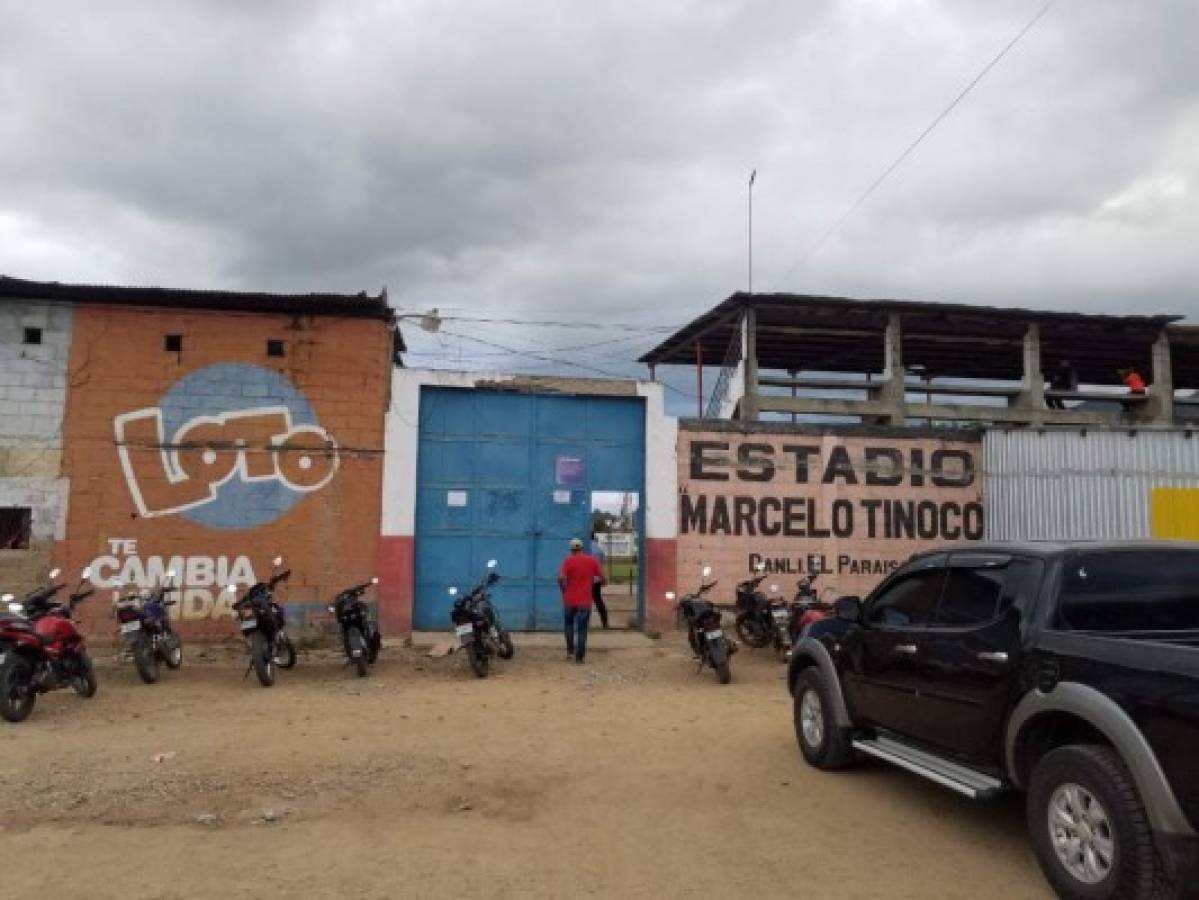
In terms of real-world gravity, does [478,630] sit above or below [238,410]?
below

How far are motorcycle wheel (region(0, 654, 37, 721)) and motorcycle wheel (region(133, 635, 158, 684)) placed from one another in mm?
1550

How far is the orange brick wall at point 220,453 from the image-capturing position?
1233 cm

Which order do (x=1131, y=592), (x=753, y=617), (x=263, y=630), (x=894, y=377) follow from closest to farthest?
(x=1131, y=592)
(x=263, y=630)
(x=753, y=617)
(x=894, y=377)

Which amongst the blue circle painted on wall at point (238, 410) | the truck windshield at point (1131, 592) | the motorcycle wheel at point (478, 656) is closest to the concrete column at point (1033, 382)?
the motorcycle wheel at point (478, 656)

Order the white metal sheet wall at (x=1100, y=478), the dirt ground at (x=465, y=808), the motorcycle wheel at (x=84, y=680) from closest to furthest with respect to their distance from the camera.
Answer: the dirt ground at (x=465, y=808)
the motorcycle wheel at (x=84, y=680)
the white metal sheet wall at (x=1100, y=478)

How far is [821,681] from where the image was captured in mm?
6566

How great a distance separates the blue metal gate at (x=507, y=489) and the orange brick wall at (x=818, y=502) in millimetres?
1216

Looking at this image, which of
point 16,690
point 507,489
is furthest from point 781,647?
point 16,690

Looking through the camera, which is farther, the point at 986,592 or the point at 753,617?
the point at 753,617

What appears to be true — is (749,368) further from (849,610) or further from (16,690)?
(16,690)

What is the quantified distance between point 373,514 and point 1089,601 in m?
10.1

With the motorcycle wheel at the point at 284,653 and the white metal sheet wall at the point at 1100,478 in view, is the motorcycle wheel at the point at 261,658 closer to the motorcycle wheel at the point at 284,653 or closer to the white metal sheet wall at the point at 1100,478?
the motorcycle wheel at the point at 284,653

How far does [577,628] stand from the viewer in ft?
37.4

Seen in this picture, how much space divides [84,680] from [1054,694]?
8.85 meters
